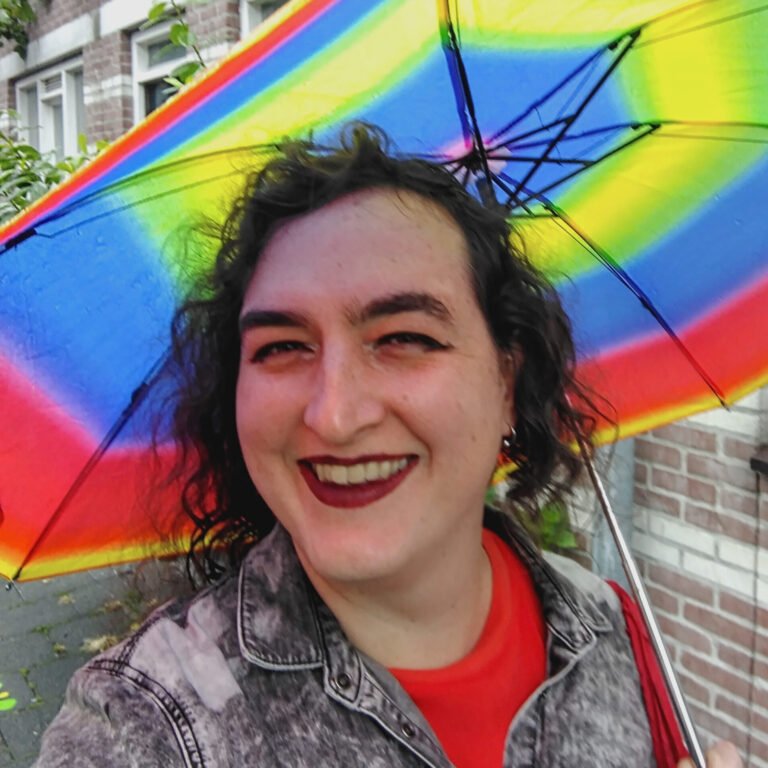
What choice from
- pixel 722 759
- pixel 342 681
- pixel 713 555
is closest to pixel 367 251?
pixel 342 681

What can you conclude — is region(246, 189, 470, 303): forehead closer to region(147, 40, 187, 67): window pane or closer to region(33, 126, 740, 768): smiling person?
region(33, 126, 740, 768): smiling person

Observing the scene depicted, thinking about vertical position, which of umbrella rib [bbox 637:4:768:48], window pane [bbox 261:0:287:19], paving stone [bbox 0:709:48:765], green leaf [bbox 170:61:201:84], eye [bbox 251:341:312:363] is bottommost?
paving stone [bbox 0:709:48:765]

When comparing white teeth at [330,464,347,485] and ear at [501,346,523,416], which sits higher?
ear at [501,346,523,416]

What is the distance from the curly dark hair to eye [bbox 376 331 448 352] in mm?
166

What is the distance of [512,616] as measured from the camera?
1450 mm

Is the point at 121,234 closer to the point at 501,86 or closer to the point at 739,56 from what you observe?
the point at 501,86

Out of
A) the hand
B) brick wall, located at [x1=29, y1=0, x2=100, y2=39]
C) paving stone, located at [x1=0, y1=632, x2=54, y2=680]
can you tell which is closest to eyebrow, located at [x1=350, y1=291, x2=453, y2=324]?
the hand

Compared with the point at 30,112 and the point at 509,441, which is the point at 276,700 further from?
the point at 30,112

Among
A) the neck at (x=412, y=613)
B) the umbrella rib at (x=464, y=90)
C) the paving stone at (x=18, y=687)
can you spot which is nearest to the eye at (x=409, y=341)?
the neck at (x=412, y=613)

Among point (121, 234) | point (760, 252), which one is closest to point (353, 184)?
point (121, 234)

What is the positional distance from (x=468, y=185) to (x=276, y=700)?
99 centimetres

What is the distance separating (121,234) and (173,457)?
18.4 inches

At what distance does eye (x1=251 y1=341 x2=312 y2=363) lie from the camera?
1.22m

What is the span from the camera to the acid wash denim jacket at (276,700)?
1.05m
